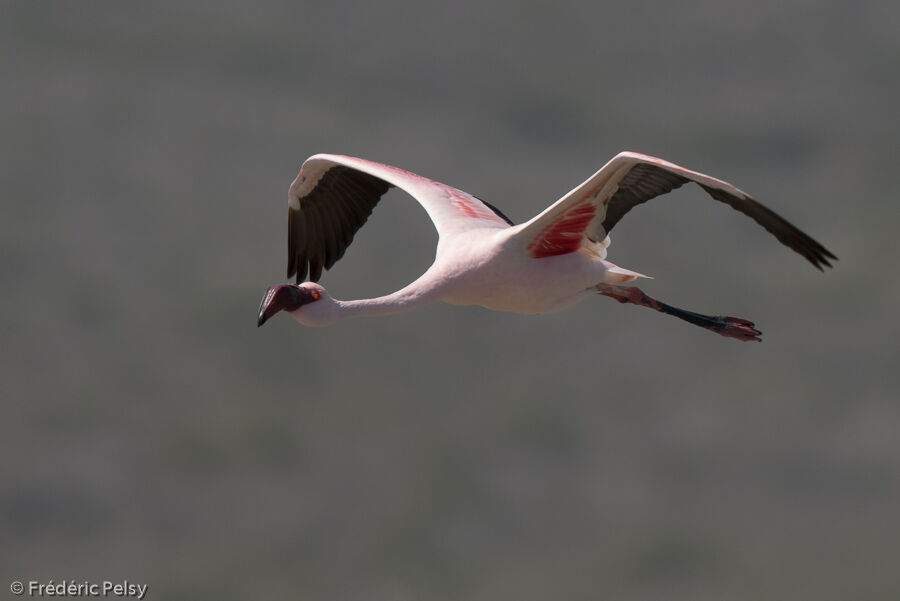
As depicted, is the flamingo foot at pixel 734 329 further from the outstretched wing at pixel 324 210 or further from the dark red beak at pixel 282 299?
the dark red beak at pixel 282 299

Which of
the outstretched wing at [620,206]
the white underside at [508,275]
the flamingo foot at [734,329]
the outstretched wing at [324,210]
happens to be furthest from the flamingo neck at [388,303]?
the flamingo foot at [734,329]

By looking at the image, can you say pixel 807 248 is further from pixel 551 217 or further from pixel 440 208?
pixel 440 208

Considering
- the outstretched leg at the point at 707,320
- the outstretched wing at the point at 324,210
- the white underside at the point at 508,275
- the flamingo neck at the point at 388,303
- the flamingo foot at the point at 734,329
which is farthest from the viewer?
the outstretched wing at the point at 324,210

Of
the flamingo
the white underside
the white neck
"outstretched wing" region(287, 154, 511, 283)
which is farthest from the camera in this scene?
"outstretched wing" region(287, 154, 511, 283)

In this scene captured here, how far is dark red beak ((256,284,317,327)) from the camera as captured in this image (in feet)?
56.2

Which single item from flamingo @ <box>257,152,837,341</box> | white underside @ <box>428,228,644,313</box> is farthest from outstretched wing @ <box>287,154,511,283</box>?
→ white underside @ <box>428,228,644,313</box>

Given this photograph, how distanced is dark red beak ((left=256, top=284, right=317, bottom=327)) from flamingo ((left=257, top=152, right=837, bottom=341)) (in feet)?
0.04

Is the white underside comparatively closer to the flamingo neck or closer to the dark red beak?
the flamingo neck

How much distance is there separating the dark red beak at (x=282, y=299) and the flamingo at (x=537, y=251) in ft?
0.04

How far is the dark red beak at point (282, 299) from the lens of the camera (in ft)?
56.2

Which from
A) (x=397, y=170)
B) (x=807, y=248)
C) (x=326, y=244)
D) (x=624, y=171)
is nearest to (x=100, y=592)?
(x=326, y=244)

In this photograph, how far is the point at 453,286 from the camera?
1866 centimetres

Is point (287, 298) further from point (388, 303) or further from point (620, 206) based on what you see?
point (620, 206)

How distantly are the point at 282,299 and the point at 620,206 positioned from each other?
4385 millimetres
